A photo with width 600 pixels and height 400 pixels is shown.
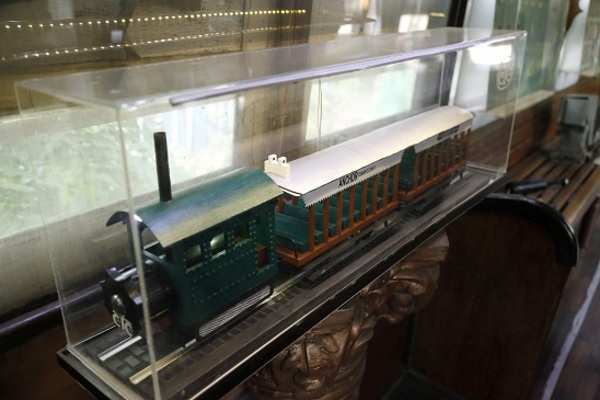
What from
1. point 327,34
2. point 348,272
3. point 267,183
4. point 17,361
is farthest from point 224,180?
point 327,34

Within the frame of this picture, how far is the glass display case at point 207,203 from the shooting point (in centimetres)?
→ 63

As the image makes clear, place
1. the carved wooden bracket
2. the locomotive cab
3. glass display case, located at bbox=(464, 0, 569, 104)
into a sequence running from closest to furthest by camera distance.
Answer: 1. the locomotive cab
2. the carved wooden bracket
3. glass display case, located at bbox=(464, 0, 569, 104)

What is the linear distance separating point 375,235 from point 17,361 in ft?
2.16

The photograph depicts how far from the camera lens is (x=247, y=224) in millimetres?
718

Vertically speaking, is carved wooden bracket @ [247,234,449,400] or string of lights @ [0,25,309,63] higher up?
string of lights @ [0,25,309,63]

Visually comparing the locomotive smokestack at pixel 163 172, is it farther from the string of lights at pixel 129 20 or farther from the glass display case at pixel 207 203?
the string of lights at pixel 129 20

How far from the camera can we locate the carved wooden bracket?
0.86m

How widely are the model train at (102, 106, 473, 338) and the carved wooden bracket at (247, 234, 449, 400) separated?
0.13 metres

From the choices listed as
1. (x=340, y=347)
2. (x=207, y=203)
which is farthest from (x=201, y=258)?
(x=340, y=347)

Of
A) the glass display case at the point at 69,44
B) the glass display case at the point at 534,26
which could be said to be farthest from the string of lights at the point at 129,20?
the glass display case at the point at 534,26

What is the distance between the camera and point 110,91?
59cm

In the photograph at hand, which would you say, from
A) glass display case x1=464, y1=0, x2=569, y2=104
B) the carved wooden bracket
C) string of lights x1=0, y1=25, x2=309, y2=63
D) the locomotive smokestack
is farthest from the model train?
glass display case x1=464, y1=0, x2=569, y2=104

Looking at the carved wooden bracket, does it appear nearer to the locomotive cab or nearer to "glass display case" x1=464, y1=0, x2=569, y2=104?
the locomotive cab

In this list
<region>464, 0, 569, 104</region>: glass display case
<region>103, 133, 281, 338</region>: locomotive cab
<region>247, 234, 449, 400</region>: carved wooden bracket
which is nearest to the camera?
Answer: <region>103, 133, 281, 338</region>: locomotive cab
